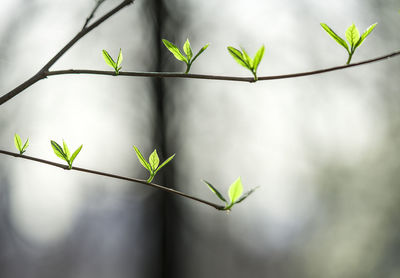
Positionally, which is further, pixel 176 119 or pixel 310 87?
pixel 176 119

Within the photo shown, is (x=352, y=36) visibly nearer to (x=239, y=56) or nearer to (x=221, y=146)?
(x=239, y=56)

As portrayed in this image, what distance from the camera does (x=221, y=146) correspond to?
2.47m

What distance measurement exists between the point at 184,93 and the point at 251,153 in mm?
628

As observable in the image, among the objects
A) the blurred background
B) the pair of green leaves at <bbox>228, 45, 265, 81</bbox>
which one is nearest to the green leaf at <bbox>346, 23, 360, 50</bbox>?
the pair of green leaves at <bbox>228, 45, 265, 81</bbox>

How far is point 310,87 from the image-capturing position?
2.41 metres

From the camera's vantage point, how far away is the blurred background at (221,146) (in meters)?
2.18

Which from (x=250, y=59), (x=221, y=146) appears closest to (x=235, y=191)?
(x=250, y=59)

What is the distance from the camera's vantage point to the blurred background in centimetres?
218

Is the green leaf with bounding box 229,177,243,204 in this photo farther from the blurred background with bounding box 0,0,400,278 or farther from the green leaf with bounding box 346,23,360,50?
the blurred background with bounding box 0,0,400,278

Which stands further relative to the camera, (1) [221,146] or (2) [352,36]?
(1) [221,146]

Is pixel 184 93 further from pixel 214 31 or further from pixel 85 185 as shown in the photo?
pixel 85 185

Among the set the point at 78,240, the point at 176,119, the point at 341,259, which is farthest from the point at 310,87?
the point at 78,240

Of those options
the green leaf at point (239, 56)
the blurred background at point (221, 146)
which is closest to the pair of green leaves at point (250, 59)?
the green leaf at point (239, 56)

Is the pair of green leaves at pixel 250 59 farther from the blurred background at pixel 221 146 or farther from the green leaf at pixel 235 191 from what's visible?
the blurred background at pixel 221 146
